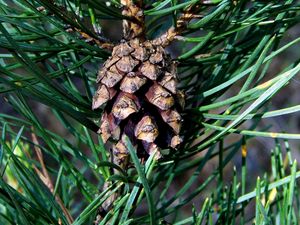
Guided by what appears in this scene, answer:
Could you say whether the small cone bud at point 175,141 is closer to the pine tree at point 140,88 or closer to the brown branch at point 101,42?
the pine tree at point 140,88

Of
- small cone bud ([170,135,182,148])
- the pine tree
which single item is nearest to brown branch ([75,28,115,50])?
the pine tree

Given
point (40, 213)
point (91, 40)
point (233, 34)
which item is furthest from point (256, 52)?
point (40, 213)

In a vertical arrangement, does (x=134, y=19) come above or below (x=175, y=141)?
above

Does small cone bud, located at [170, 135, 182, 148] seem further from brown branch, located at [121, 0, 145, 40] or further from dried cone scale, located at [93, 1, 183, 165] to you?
brown branch, located at [121, 0, 145, 40]

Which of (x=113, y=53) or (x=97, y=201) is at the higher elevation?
(x=113, y=53)

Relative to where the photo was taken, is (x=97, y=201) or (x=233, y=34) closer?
(x=97, y=201)

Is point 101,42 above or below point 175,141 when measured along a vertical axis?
above

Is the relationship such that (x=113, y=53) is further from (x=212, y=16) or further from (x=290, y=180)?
(x=290, y=180)

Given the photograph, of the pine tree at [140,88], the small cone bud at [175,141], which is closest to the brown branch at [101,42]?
the pine tree at [140,88]
